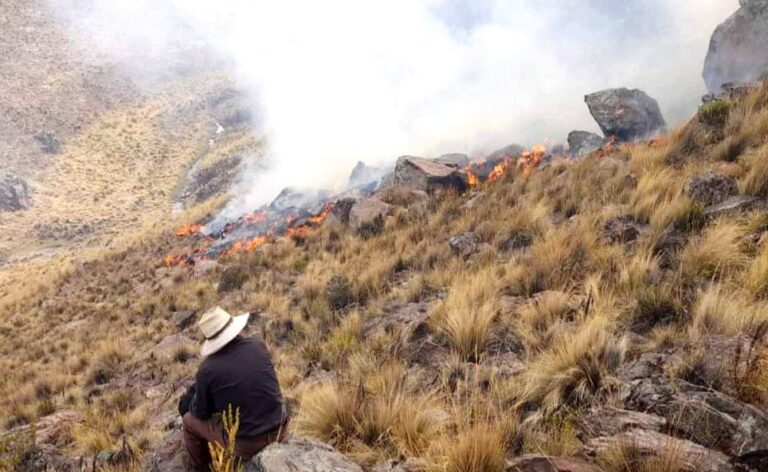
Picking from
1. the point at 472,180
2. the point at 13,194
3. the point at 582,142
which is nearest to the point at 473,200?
the point at 472,180

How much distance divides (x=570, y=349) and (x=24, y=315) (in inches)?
726

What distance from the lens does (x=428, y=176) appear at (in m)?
16.4

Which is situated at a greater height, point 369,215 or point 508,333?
point 508,333

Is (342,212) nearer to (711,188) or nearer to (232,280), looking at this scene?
(232,280)

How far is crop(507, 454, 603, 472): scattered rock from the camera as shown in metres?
2.62

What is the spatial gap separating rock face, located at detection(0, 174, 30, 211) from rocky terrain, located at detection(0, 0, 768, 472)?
84.9 feet

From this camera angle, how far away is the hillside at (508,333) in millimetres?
3061

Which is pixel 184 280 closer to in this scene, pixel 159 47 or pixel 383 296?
pixel 383 296

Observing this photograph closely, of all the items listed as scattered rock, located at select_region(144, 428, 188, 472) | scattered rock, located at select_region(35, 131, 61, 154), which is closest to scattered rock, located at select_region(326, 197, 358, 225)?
scattered rock, located at select_region(144, 428, 188, 472)

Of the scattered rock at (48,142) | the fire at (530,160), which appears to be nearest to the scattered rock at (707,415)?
the fire at (530,160)

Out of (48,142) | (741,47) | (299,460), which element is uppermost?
(48,142)

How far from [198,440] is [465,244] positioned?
6.11 metres

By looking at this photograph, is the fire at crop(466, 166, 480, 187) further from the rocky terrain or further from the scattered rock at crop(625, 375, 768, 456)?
the scattered rock at crop(625, 375, 768, 456)

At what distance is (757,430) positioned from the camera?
99.7 inches
